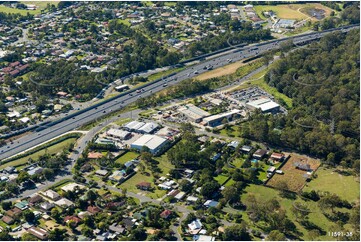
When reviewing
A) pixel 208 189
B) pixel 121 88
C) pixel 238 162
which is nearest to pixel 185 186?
pixel 208 189

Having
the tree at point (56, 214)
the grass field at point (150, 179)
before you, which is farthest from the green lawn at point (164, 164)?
the tree at point (56, 214)

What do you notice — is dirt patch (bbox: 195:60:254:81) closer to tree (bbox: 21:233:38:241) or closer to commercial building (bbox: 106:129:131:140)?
commercial building (bbox: 106:129:131:140)

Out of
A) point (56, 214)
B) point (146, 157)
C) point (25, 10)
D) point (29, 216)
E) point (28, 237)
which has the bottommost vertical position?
point (146, 157)

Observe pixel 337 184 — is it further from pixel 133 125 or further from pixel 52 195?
pixel 52 195

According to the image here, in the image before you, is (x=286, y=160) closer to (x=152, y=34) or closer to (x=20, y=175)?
(x=20, y=175)

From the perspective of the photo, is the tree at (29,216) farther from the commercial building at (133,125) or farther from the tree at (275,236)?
the tree at (275,236)

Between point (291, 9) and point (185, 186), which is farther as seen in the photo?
point (291, 9)
